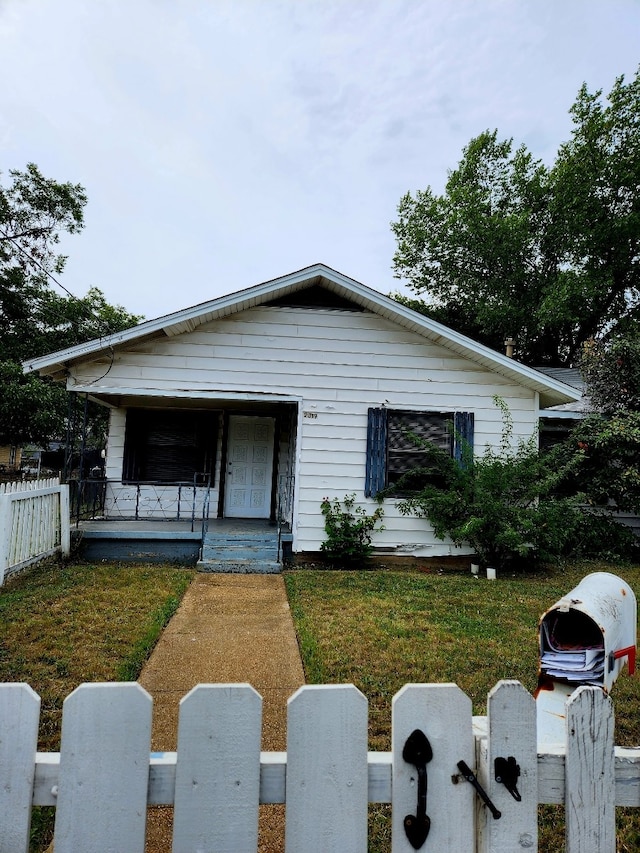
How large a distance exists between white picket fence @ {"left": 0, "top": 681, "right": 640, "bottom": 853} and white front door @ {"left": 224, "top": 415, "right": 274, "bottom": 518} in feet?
31.4

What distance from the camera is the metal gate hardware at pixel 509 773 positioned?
3.76 feet

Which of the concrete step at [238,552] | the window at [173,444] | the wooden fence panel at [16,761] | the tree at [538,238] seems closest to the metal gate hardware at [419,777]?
the wooden fence panel at [16,761]

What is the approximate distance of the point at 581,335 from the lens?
1000 inches

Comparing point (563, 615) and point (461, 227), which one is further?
point (461, 227)

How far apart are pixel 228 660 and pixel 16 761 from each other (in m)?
3.04

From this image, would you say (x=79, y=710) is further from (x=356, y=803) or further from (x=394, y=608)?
(x=394, y=608)

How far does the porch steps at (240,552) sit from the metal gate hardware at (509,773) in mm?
6463

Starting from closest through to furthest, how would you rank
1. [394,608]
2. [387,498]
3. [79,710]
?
[79,710], [394,608], [387,498]

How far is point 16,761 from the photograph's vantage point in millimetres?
1103

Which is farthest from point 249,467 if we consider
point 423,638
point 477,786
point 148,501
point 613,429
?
point 477,786

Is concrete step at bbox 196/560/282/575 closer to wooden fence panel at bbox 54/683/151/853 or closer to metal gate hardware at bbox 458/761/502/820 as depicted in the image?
wooden fence panel at bbox 54/683/151/853

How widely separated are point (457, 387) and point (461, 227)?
67.4ft

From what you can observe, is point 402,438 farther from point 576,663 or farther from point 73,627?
point 576,663

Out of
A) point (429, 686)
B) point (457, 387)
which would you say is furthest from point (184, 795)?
point (457, 387)
